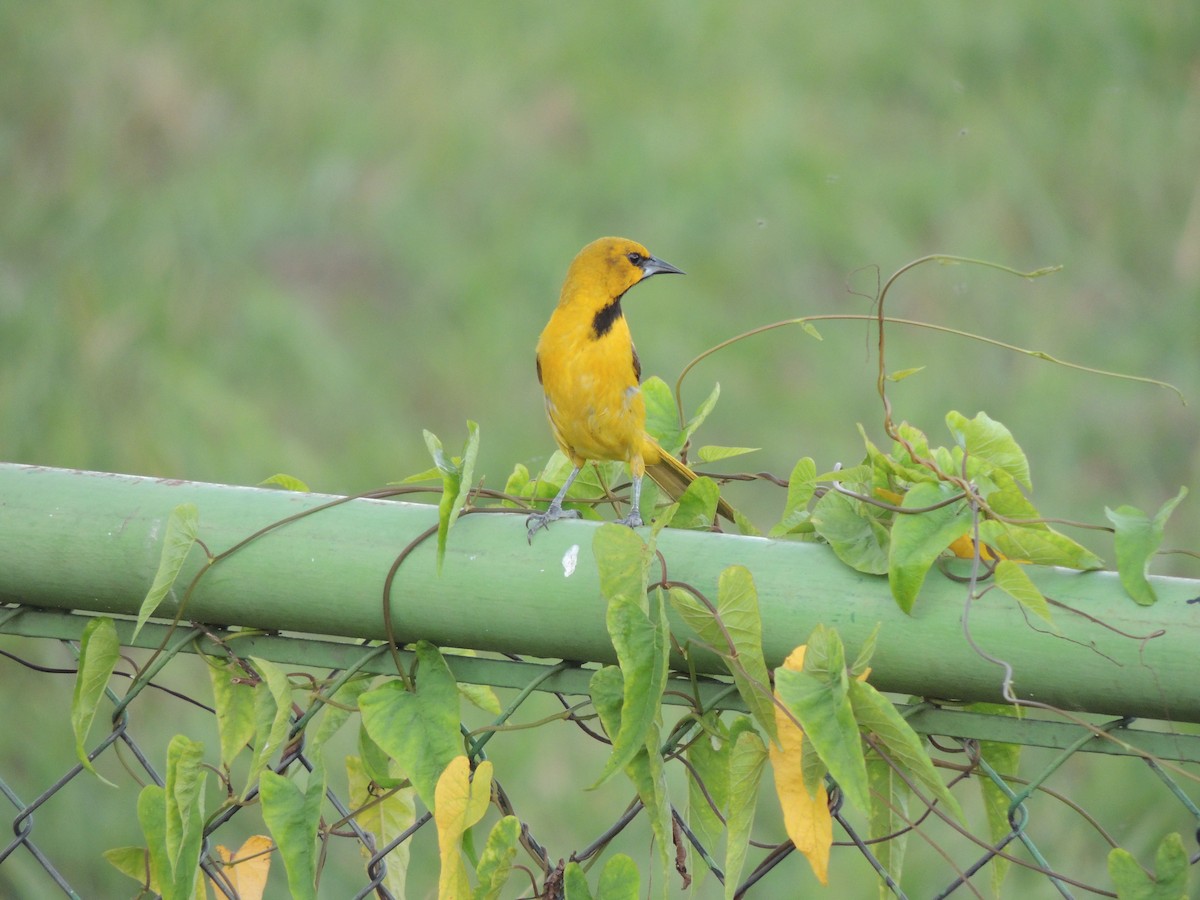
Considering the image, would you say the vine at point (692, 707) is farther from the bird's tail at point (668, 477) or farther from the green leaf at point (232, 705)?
the bird's tail at point (668, 477)

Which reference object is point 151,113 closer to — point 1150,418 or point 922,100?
point 922,100

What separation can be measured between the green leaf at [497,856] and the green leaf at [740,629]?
280 millimetres

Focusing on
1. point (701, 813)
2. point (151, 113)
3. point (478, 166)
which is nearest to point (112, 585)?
point (701, 813)

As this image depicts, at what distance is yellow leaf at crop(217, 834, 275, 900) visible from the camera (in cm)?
154

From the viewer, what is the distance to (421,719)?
4.43 feet

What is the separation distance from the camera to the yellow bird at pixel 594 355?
257 centimetres

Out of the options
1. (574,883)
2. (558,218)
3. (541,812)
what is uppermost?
(574,883)

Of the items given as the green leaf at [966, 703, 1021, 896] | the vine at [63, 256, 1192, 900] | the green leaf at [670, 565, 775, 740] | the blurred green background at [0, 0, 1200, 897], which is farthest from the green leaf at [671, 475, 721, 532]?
the blurred green background at [0, 0, 1200, 897]

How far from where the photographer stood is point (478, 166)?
7.59 meters

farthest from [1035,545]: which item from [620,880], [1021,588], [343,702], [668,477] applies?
[668,477]

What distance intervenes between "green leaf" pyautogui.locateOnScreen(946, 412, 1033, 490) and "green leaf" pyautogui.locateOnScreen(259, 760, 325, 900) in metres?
0.80

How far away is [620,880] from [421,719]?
0.27 metres

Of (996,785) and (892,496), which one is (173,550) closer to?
(892,496)

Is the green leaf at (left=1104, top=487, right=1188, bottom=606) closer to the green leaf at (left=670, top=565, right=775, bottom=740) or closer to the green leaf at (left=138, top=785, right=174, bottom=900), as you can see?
the green leaf at (left=670, top=565, right=775, bottom=740)
